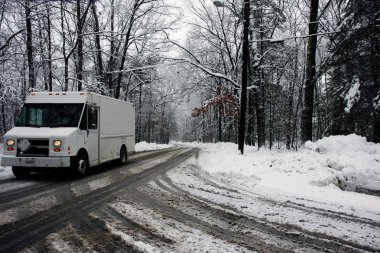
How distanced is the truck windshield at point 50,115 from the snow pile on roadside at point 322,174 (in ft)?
18.0

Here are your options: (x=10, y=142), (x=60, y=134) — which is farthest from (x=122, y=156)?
(x=10, y=142)

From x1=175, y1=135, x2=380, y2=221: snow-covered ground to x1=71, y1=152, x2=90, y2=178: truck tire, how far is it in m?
4.72

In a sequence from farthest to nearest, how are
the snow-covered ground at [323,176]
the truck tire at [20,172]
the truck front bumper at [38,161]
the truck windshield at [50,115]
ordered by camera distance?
the truck windshield at [50,115]
the truck tire at [20,172]
the truck front bumper at [38,161]
the snow-covered ground at [323,176]

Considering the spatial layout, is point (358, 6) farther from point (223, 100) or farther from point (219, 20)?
point (219, 20)

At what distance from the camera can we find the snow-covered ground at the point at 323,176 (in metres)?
7.36

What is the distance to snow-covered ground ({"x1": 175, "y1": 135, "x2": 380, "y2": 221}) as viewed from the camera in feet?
24.1

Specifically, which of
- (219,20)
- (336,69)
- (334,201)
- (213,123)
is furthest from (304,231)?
(213,123)

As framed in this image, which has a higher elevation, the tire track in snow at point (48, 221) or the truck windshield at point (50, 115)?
the truck windshield at point (50, 115)

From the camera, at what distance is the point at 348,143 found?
35.5ft

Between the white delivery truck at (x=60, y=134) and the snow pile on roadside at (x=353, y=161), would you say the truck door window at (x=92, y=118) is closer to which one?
the white delivery truck at (x=60, y=134)

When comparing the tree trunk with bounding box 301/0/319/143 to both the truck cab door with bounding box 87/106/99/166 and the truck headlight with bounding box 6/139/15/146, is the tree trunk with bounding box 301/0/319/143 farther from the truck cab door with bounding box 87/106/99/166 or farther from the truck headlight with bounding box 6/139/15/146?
the truck headlight with bounding box 6/139/15/146

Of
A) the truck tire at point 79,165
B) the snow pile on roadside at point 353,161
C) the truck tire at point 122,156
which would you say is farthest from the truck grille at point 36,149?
the snow pile on roadside at point 353,161

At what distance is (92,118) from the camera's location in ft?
37.2

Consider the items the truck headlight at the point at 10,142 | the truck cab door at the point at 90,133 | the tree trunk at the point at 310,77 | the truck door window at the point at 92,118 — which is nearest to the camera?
the truck headlight at the point at 10,142
